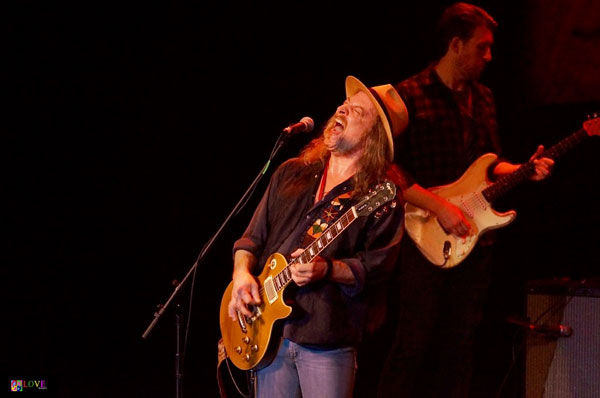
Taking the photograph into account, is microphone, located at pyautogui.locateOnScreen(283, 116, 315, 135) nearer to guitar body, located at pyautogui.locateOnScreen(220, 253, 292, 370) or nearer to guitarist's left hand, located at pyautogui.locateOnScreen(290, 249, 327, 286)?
guitar body, located at pyautogui.locateOnScreen(220, 253, 292, 370)

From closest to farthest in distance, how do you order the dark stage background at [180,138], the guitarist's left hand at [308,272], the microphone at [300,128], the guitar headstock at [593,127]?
1. the guitarist's left hand at [308,272]
2. the microphone at [300,128]
3. the guitar headstock at [593,127]
4. the dark stage background at [180,138]

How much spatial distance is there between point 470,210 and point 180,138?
2.23m

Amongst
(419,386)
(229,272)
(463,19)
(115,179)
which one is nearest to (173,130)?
(115,179)

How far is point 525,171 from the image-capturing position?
4.26 metres

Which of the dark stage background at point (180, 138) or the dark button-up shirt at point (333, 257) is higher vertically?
the dark stage background at point (180, 138)

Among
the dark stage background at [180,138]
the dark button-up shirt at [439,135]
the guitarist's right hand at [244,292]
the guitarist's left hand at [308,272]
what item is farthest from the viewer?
the dark stage background at [180,138]

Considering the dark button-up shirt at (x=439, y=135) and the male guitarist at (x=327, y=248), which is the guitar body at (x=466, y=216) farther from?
the male guitarist at (x=327, y=248)

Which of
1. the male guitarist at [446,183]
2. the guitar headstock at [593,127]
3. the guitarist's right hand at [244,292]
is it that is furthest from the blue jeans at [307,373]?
the guitar headstock at [593,127]

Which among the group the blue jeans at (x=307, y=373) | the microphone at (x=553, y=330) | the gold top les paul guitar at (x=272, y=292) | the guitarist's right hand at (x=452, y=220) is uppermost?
the guitarist's right hand at (x=452, y=220)

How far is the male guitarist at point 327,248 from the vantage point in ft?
9.65

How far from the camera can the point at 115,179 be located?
5414 mm

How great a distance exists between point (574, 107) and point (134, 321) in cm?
359

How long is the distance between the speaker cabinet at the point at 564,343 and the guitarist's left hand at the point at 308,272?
6.87 ft

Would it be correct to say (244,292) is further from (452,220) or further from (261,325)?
(452,220)
